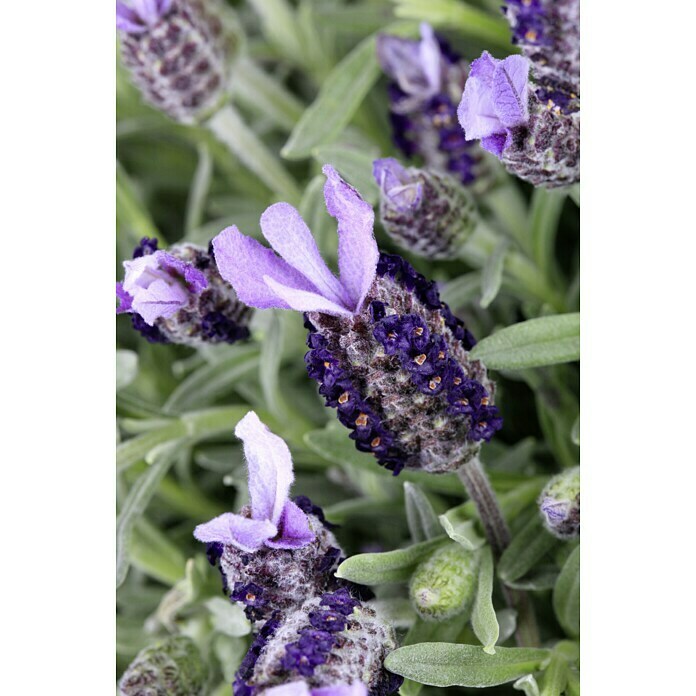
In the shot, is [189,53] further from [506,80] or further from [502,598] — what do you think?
[502,598]

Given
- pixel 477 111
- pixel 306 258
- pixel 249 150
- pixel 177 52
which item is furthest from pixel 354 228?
pixel 249 150

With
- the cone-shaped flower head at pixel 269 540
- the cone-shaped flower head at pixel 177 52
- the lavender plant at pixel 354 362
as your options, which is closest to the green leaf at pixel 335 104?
the lavender plant at pixel 354 362

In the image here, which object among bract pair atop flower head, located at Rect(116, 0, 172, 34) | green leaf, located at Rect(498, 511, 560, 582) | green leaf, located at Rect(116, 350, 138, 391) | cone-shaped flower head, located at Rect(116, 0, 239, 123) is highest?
bract pair atop flower head, located at Rect(116, 0, 172, 34)

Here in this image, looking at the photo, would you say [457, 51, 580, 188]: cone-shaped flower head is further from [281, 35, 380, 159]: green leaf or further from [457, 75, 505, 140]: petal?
[281, 35, 380, 159]: green leaf

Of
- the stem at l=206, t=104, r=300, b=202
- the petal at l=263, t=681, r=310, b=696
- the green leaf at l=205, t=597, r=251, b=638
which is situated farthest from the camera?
the stem at l=206, t=104, r=300, b=202

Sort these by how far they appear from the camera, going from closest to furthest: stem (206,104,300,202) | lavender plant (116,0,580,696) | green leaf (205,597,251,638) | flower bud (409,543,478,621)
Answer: lavender plant (116,0,580,696) → flower bud (409,543,478,621) → green leaf (205,597,251,638) → stem (206,104,300,202)

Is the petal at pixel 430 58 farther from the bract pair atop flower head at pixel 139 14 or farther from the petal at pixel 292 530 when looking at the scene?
the petal at pixel 292 530

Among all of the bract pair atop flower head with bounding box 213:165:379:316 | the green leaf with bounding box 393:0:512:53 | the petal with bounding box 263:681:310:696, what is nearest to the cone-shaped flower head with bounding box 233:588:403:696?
the petal with bounding box 263:681:310:696

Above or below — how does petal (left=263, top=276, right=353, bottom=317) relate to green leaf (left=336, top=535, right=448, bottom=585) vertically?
above
